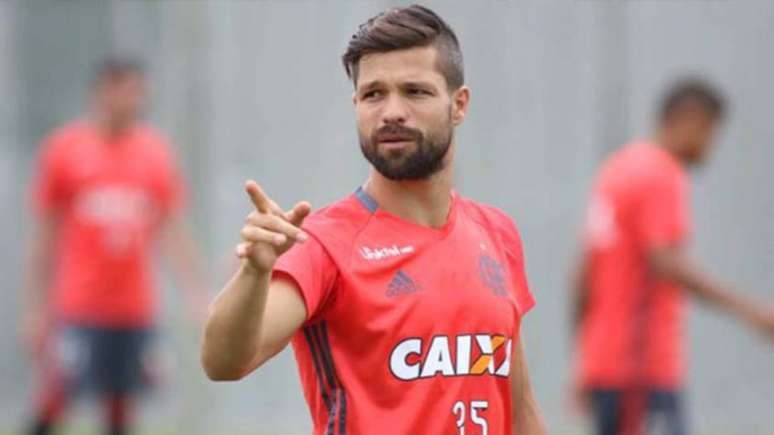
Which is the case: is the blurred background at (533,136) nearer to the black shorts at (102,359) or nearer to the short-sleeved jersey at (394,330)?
the black shorts at (102,359)

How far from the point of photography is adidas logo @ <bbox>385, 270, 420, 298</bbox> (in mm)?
3771

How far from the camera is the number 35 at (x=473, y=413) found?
12.4ft

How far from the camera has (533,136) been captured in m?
9.94

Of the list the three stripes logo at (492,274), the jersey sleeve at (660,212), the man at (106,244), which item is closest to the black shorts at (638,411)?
the jersey sleeve at (660,212)

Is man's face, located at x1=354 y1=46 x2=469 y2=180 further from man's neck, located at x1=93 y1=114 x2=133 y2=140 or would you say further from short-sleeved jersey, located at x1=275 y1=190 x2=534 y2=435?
man's neck, located at x1=93 y1=114 x2=133 y2=140

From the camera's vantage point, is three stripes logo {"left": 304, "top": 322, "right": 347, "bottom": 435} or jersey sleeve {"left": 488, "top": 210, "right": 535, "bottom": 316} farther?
jersey sleeve {"left": 488, "top": 210, "right": 535, "bottom": 316}

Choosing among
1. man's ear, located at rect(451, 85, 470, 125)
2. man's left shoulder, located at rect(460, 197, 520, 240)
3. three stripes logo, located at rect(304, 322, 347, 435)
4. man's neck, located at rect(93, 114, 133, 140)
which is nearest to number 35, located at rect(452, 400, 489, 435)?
three stripes logo, located at rect(304, 322, 347, 435)

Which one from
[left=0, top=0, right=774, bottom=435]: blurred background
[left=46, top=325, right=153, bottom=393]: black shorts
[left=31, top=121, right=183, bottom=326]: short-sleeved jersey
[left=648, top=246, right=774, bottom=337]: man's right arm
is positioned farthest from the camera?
[left=0, top=0, right=774, bottom=435]: blurred background

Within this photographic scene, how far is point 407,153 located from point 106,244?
19.2 ft

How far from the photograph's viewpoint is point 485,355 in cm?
383

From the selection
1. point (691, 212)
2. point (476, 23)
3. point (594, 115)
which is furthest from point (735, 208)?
point (476, 23)

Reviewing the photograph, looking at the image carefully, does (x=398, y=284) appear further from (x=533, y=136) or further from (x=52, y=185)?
(x=533, y=136)

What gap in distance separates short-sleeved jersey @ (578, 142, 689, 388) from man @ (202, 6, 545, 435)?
392 cm

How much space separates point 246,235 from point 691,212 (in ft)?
23.1
